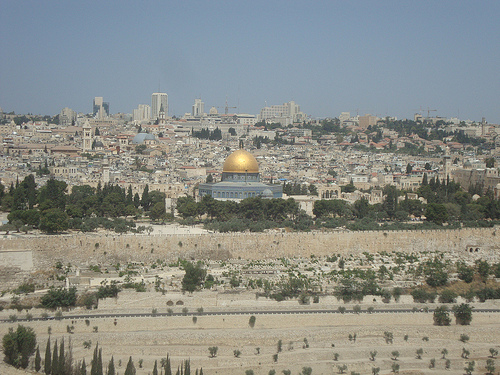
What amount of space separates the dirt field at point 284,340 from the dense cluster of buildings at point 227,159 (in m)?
19.0

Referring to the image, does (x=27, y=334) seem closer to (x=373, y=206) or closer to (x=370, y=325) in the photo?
(x=370, y=325)

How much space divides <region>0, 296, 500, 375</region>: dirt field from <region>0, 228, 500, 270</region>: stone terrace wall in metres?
6.29

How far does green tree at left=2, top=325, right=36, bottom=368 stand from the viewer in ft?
64.5

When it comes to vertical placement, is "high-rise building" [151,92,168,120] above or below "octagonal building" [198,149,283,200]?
above

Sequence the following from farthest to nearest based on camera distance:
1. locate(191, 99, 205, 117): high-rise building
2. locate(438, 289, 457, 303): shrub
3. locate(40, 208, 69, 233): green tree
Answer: locate(191, 99, 205, 117): high-rise building
locate(40, 208, 69, 233): green tree
locate(438, 289, 457, 303): shrub

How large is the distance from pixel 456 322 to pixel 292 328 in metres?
4.80

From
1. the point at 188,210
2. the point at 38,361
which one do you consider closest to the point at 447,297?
the point at 38,361

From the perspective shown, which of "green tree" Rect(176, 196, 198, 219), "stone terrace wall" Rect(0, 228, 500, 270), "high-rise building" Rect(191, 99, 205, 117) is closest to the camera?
"stone terrace wall" Rect(0, 228, 500, 270)

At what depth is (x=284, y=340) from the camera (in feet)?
70.9

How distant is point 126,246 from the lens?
2884 centimetres

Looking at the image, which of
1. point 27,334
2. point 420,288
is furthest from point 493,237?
point 27,334

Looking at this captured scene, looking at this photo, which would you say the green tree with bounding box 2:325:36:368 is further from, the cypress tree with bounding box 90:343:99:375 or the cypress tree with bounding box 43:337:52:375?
the cypress tree with bounding box 90:343:99:375

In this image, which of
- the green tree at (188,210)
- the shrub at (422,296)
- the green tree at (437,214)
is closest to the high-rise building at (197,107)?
the green tree at (188,210)

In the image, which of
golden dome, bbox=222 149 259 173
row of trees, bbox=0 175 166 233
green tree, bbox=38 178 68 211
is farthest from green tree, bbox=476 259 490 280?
golden dome, bbox=222 149 259 173
